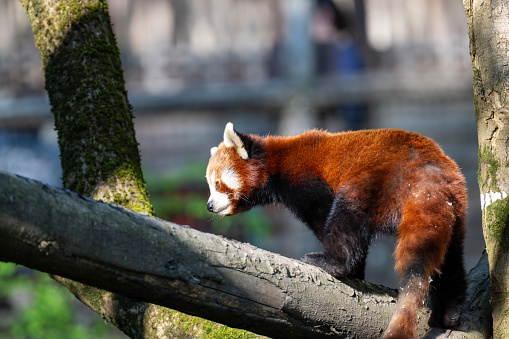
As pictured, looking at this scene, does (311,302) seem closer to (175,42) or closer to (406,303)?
(406,303)

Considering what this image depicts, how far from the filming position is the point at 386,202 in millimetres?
2762

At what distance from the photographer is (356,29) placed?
930 cm

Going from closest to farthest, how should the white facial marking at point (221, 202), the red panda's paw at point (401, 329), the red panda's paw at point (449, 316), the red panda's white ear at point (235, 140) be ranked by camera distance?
the red panda's paw at point (401, 329), the red panda's paw at point (449, 316), the red panda's white ear at point (235, 140), the white facial marking at point (221, 202)

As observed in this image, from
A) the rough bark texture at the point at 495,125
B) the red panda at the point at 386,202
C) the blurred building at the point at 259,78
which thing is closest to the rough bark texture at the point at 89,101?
the red panda at the point at 386,202

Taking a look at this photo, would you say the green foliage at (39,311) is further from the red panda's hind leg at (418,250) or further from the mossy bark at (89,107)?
the red panda's hind leg at (418,250)

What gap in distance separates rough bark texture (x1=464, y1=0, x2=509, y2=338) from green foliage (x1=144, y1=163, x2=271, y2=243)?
220 inches

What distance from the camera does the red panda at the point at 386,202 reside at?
97.7 inches

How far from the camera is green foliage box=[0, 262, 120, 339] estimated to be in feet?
24.9

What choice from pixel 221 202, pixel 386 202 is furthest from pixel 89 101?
pixel 386 202

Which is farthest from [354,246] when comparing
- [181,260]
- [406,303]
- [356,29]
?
[356,29]

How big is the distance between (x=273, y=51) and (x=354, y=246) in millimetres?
6759

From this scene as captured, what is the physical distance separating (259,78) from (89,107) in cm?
649

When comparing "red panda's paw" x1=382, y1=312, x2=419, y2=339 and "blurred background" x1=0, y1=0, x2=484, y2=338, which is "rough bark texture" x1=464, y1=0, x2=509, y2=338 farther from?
"blurred background" x1=0, y1=0, x2=484, y2=338

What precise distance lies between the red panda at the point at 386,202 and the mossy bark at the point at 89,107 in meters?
0.76
